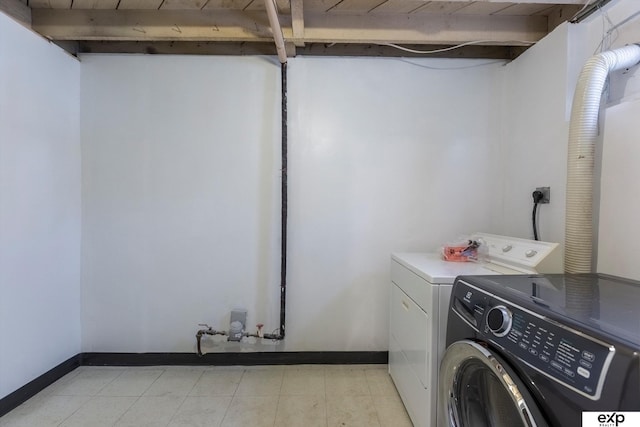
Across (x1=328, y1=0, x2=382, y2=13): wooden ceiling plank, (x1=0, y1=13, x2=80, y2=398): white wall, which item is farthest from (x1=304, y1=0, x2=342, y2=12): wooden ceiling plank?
(x1=0, y1=13, x2=80, y2=398): white wall

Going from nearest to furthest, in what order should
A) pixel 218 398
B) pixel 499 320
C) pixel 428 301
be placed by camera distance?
1. pixel 499 320
2. pixel 428 301
3. pixel 218 398

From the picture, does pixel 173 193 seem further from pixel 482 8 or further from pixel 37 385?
pixel 482 8

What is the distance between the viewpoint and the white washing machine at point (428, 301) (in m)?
1.30

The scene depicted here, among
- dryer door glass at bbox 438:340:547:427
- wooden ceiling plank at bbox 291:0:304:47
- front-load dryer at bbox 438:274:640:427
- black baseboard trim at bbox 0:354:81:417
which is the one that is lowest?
black baseboard trim at bbox 0:354:81:417

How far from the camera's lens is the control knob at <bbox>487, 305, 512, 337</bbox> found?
840 mm

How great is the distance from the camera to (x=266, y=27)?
1.92 meters

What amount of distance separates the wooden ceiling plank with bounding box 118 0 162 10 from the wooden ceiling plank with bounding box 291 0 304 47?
2.63ft

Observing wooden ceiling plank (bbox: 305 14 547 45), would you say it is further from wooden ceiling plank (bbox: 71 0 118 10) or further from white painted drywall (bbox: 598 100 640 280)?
wooden ceiling plank (bbox: 71 0 118 10)

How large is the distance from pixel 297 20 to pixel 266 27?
0.22m

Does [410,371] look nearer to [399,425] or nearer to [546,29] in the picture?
[399,425]

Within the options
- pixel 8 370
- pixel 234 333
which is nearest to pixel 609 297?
pixel 234 333

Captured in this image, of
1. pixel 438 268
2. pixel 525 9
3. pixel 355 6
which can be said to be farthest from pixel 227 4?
pixel 438 268

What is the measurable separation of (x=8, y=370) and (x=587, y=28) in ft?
11.9

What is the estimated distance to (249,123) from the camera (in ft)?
7.13
